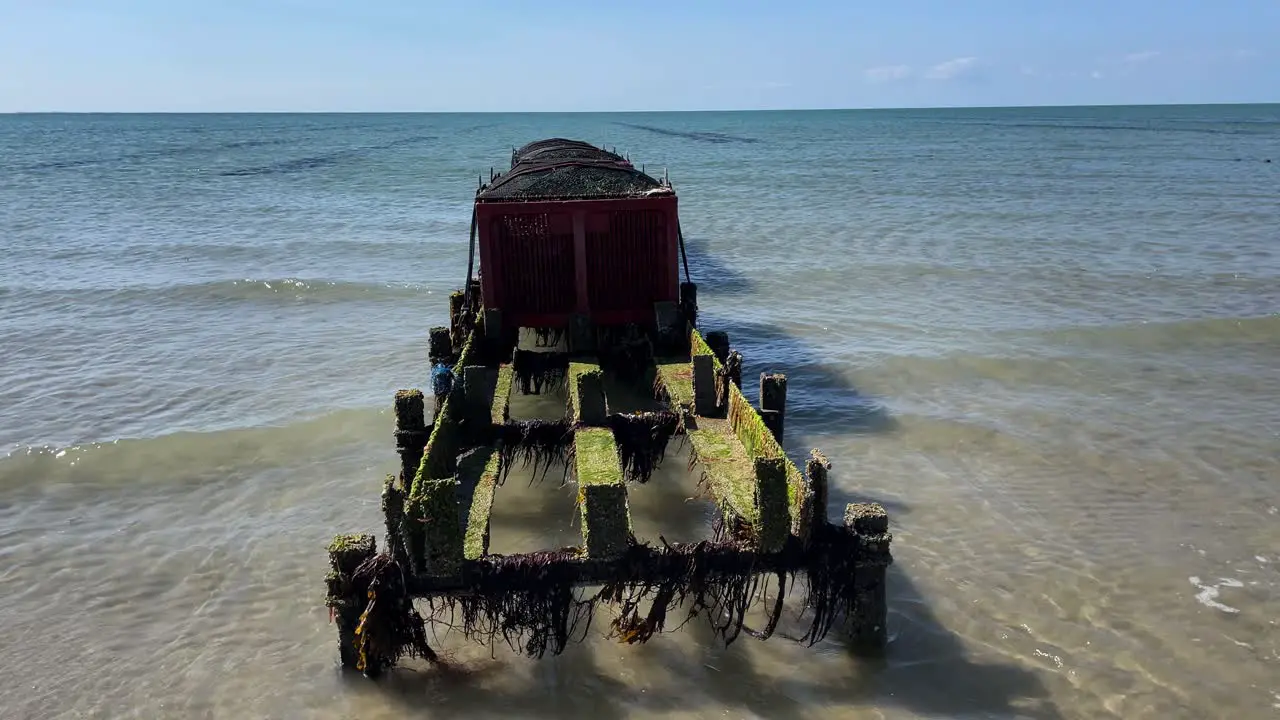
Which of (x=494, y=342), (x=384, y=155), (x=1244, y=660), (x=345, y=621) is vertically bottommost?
(x=1244, y=660)

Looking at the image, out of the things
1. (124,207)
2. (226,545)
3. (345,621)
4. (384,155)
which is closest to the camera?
(345,621)

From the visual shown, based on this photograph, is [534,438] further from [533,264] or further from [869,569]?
[533,264]

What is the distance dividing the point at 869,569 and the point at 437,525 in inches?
122

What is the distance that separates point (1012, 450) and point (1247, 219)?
80.5 ft

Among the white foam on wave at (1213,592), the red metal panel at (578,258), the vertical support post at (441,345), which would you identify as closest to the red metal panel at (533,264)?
the red metal panel at (578,258)

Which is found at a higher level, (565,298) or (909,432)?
(565,298)

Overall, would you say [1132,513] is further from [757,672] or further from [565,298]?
[565,298]

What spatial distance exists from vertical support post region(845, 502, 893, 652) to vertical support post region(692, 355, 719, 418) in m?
2.50

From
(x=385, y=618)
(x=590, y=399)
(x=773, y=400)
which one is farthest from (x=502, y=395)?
(x=385, y=618)

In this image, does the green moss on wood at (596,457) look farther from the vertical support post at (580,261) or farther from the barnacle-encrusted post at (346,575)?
the vertical support post at (580,261)

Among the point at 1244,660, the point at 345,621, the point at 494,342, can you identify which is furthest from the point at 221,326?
the point at 1244,660

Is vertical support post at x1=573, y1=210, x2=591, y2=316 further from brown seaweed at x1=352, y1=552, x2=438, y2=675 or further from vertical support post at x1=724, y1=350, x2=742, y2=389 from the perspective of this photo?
brown seaweed at x1=352, y1=552, x2=438, y2=675

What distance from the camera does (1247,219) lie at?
29.0 meters

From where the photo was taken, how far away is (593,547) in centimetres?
589
